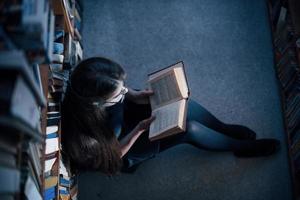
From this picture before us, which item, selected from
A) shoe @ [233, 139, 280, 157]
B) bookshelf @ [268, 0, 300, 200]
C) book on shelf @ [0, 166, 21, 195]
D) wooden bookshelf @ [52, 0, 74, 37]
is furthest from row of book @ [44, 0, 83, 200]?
bookshelf @ [268, 0, 300, 200]

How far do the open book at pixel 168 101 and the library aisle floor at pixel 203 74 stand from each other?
1.76 feet

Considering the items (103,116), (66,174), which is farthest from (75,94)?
(66,174)

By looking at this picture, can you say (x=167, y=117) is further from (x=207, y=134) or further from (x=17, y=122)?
(x=17, y=122)

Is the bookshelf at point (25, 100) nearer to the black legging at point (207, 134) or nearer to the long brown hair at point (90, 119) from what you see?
the long brown hair at point (90, 119)

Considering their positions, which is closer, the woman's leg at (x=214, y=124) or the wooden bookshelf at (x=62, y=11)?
the wooden bookshelf at (x=62, y=11)

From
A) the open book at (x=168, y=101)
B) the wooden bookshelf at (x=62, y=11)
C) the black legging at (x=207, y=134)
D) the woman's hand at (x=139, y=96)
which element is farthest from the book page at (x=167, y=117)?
the wooden bookshelf at (x=62, y=11)

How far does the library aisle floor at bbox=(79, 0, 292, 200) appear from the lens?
6.50ft

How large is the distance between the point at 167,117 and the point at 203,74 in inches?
29.8

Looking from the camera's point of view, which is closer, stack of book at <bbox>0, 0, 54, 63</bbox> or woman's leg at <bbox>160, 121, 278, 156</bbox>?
stack of book at <bbox>0, 0, 54, 63</bbox>

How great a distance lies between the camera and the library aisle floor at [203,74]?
6.50 ft

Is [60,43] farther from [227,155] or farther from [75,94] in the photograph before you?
[227,155]

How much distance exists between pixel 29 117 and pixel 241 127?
129 centimetres

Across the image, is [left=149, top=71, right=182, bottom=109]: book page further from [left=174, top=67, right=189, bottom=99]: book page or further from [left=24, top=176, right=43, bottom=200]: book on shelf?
[left=24, top=176, right=43, bottom=200]: book on shelf

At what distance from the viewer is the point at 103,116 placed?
1479 mm
